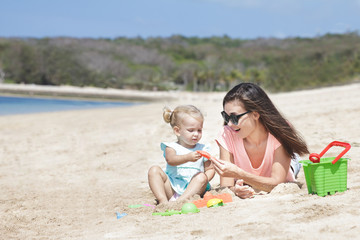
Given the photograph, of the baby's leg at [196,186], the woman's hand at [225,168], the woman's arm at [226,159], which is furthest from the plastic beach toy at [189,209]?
the woman's arm at [226,159]

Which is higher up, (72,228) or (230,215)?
(230,215)

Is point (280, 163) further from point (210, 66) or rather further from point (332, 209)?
point (210, 66)

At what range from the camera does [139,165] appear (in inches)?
251

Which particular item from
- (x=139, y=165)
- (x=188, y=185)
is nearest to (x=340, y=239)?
(x=188, y=185)

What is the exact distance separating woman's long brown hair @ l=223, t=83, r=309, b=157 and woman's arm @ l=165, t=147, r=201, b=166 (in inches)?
22.4

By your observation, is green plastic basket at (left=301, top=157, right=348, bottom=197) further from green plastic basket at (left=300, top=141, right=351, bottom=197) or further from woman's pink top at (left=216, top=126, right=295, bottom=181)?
woman's pink top at (left=216, top=126, right=295, bottom=181)

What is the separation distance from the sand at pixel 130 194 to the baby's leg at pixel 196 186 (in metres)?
0.34

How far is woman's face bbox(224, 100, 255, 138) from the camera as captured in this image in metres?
3.69

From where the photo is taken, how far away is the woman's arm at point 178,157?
3806 mm

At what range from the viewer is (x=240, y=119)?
371 cm

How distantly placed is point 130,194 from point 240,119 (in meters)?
1.78

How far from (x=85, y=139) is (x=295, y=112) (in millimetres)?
4766

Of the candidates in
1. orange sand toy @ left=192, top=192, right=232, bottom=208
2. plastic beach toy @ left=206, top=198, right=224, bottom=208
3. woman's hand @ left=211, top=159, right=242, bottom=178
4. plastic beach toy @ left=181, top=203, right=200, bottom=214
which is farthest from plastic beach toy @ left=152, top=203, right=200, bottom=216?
woman's hand @ left=211, top=159, right=242, bottom=178

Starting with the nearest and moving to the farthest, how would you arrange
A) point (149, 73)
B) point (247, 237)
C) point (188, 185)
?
point (247, 237), point (188, 185), point (149, 73)
